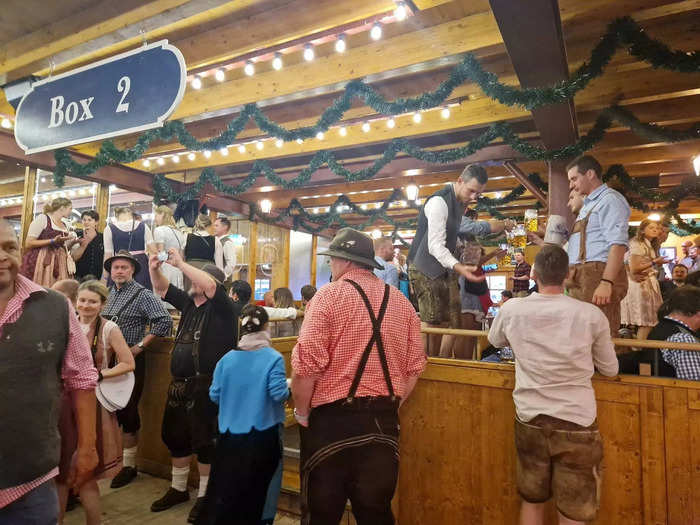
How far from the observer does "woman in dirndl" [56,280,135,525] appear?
97.7 inches

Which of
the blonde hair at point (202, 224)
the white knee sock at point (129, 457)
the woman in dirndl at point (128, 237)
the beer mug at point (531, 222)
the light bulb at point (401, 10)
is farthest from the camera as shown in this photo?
the blonde hair at point (202, 224)

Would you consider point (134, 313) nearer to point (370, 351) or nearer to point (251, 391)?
point (251, 391)

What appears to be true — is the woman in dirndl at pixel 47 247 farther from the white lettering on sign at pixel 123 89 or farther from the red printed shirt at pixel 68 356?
the red printed shirt at pixel 68 356

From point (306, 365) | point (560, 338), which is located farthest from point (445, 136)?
point (306, 365)

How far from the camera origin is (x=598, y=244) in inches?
101

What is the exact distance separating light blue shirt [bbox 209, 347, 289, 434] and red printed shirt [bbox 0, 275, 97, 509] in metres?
0.95

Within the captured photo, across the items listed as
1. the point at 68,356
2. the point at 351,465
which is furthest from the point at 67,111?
the point at 351,465

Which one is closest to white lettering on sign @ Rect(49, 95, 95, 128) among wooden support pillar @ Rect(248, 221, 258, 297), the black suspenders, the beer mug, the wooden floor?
the black suspenders

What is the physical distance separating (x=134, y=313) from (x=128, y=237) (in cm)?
149

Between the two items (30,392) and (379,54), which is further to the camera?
(379,54)

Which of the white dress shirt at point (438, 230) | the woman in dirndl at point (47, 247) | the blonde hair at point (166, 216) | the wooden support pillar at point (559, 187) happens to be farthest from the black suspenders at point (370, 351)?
the wooden support pillar at point (559, 187)

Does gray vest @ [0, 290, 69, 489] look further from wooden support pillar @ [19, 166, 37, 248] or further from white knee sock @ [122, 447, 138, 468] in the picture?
wooden support pillar @ [19, 166, 37, 248]

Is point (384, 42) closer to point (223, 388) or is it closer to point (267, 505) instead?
point (223, 388)

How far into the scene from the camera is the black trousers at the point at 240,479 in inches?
94.7
